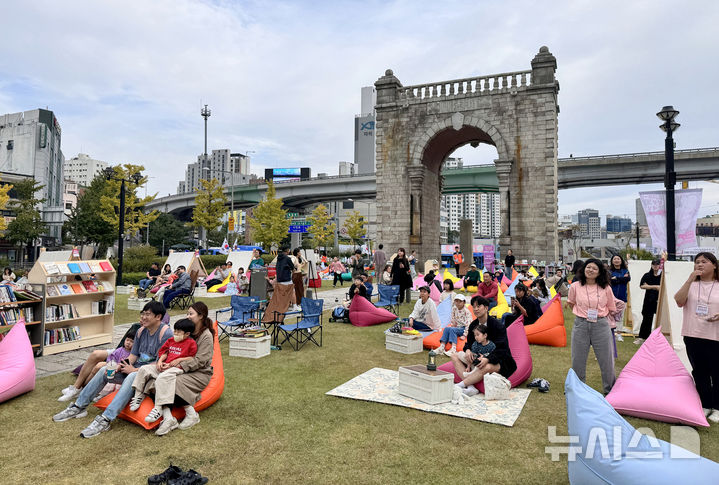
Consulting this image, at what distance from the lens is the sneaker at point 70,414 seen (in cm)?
499

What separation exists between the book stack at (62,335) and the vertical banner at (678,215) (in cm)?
1218

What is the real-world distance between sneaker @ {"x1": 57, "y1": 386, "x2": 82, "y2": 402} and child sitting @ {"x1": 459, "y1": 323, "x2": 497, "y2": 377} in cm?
525

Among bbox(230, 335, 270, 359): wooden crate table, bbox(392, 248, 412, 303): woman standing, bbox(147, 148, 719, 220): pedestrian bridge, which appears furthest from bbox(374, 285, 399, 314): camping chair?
bbox(147, 148, 719, 220): pedestrian bridge

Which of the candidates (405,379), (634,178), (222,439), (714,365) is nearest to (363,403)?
(405,379)

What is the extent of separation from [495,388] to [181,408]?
393 cm

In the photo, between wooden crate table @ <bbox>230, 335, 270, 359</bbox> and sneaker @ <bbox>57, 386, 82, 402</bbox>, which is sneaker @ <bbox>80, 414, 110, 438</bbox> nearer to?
sneaker @ <bbox>57, 386, 82, 402</bbox>

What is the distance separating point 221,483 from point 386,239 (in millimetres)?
21752

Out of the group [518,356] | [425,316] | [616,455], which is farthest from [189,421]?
[425,316]

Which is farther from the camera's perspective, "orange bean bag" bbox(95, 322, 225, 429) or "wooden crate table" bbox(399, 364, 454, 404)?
"wooden crate table" bbox(399, 364, 454, 404)

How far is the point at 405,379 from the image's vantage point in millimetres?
5855

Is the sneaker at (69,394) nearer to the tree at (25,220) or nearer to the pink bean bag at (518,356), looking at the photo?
the pink bean bag at (518,356)

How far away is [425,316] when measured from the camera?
9.33 m

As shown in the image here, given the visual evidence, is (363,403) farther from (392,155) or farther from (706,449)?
(392,155)

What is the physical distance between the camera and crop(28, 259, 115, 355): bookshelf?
8.27 metres
